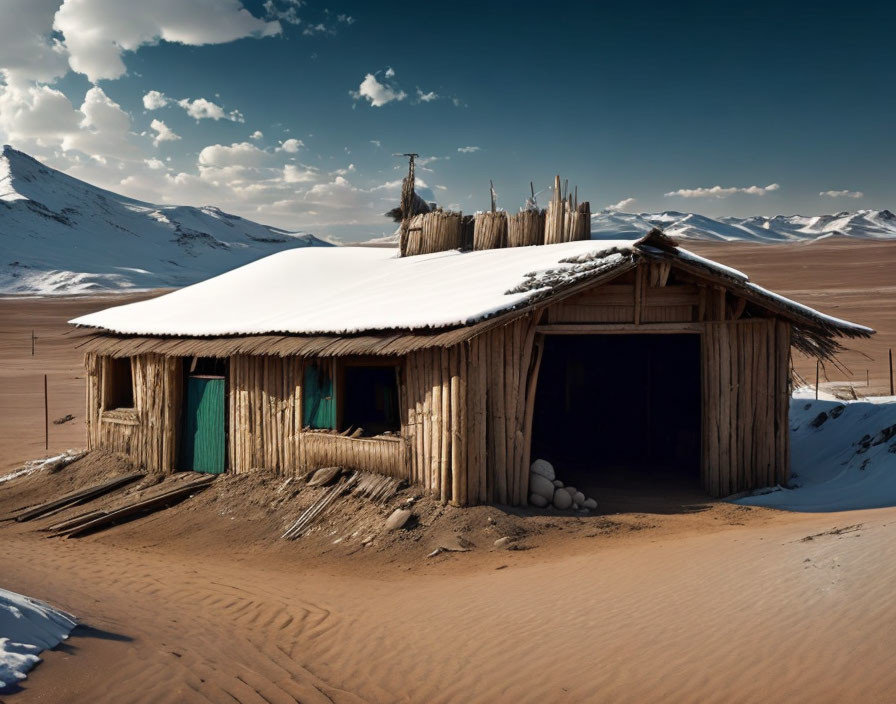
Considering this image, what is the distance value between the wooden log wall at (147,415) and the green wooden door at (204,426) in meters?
0.22

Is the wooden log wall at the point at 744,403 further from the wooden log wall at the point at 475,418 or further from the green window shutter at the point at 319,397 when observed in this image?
the green window shutter at the point at 319,397

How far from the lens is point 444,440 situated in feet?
36.1

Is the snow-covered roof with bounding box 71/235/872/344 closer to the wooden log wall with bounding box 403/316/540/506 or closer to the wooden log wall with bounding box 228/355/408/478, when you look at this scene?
the wooden log wall with bounding box 403/316/540/506

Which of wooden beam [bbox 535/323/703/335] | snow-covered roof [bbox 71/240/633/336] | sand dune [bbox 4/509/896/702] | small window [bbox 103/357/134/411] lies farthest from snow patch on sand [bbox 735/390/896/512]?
small window [bbox 103/357/134/411]

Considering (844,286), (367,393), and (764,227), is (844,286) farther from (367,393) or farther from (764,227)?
(764,227)

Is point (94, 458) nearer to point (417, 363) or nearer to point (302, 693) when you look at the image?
point (417, 363)

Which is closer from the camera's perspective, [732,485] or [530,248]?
[732,485]

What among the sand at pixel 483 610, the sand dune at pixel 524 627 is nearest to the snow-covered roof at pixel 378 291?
the sand at pixel 483 610

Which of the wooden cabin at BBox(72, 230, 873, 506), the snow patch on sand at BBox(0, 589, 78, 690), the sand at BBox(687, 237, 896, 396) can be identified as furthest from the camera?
the sand at BBox(687, 237, 896, 396)

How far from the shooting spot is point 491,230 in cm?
1769

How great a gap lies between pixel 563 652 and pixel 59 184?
14113 centimetres

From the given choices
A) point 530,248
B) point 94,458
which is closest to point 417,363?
point 530,248

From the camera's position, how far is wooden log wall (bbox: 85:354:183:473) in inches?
588

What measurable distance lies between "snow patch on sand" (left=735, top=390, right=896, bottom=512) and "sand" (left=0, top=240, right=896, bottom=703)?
44.6 inches
